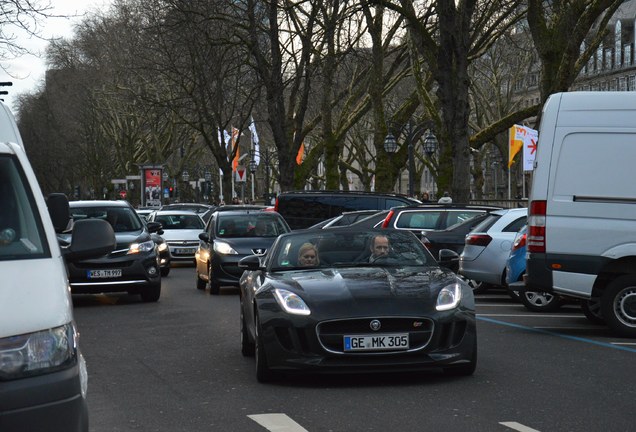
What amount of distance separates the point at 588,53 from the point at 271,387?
96.4ft

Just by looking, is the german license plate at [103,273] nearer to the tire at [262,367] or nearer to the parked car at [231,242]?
the parked car at [231,242]

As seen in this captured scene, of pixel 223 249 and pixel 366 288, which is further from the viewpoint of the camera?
Result: pixel 223 249

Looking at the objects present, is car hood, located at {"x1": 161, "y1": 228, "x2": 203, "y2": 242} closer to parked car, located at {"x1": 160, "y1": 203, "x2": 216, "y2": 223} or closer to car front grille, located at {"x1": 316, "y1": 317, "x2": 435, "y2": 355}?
parked car, located at {"x1": 160, "y1": 203, "x2": 216, "y2": 223}

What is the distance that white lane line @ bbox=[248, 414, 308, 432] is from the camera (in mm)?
8354

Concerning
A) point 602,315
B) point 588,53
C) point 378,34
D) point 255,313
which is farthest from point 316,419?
point 378,34

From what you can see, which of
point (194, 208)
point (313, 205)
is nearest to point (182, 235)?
point (313, 205)

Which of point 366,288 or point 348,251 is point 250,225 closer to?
point 348,251

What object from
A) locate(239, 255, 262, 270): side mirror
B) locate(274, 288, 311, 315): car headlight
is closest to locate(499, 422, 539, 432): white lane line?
locate(274, 288, 311, 315): car headlight

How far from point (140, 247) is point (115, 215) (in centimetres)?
133

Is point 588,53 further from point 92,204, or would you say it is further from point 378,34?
point 92,204

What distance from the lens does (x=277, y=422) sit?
28.4ft

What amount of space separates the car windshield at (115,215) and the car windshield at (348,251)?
10.8 meters

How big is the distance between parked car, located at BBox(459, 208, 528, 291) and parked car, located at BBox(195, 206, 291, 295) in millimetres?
4041

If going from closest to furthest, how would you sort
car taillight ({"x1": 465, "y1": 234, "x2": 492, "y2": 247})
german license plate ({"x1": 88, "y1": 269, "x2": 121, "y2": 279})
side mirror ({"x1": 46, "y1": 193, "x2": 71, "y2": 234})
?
side mirror ({"x1": 46, "y1": 193, "x2": 71, "y2": 234}) < car taillight ({"x1": 465, "y1": 234, "x2": 492, "y2": 247}) < german license plate ({"x1": 88, "y1": 269, "x2": 121, "y2": 279})
